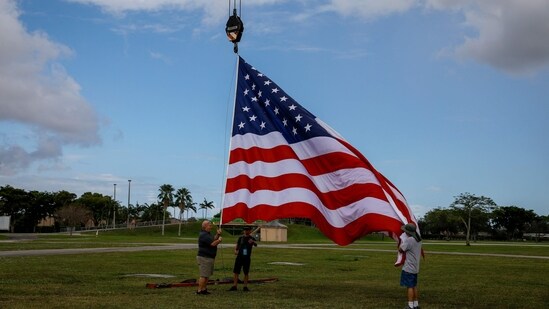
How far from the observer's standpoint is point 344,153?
566 inches

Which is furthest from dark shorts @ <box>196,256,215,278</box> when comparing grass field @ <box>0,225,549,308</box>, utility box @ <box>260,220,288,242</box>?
utility box @ <box>260,220,288,242</box>

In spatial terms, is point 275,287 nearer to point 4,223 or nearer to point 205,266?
point 205,266

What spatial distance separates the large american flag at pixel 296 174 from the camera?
13.6 m

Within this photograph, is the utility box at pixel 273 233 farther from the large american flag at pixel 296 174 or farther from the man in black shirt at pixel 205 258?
the large american flag at pixel 296 174

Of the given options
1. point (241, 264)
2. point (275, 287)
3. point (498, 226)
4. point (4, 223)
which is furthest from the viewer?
point (498, 226)

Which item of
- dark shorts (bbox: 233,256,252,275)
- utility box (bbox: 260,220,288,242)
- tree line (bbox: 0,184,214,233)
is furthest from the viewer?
tree line (bbox: 0,184,214,233)

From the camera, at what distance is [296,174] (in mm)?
14727

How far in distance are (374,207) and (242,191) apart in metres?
3.42

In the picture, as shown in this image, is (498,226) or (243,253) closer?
(243,253)

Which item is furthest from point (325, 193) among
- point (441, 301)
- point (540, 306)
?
point (540, 306)

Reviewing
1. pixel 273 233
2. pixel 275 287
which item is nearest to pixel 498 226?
pixel 273 233

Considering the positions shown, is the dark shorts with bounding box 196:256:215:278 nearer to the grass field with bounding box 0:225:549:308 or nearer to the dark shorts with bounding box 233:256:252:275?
the grass field with bounding box 0:225:549:308

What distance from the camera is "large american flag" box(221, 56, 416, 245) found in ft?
44.8

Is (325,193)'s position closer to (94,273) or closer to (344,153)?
(344,153)
